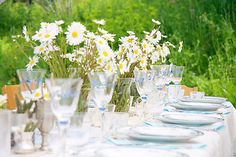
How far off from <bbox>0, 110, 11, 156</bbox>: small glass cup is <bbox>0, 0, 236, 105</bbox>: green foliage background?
12.3ft

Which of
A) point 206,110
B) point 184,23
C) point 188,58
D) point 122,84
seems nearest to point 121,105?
point 122,84

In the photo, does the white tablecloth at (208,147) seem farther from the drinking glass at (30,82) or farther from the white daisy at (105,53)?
the white daisy at (105,53)

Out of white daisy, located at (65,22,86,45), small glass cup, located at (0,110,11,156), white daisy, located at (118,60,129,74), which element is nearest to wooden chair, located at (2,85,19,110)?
white daisy, located at (118,60,129,74)

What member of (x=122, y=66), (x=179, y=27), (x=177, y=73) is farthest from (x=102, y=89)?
(x=179, y=27)

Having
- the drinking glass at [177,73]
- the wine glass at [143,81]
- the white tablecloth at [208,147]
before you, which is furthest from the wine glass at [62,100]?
the drinking glass at [177,73]

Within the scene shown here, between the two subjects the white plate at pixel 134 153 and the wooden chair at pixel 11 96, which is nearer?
the white plate at pixel 134 153

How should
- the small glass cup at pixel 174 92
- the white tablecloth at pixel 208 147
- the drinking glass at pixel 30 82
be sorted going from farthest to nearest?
the small glass cup at pixel 174 92 → the drinking glass at pixel 30 82 → the white tablecloth at pixel 208 147

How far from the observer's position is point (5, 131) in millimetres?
1612

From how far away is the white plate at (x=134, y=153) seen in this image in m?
1.63

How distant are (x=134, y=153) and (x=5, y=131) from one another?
1.22ft

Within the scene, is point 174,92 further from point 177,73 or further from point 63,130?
point 63,130

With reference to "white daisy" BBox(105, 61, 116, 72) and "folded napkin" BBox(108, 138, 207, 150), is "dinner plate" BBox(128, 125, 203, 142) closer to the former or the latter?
"folded napkin" BBox(108, 138, 207, 150)

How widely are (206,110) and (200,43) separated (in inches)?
142

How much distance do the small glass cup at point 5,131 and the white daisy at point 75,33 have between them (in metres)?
0.54
